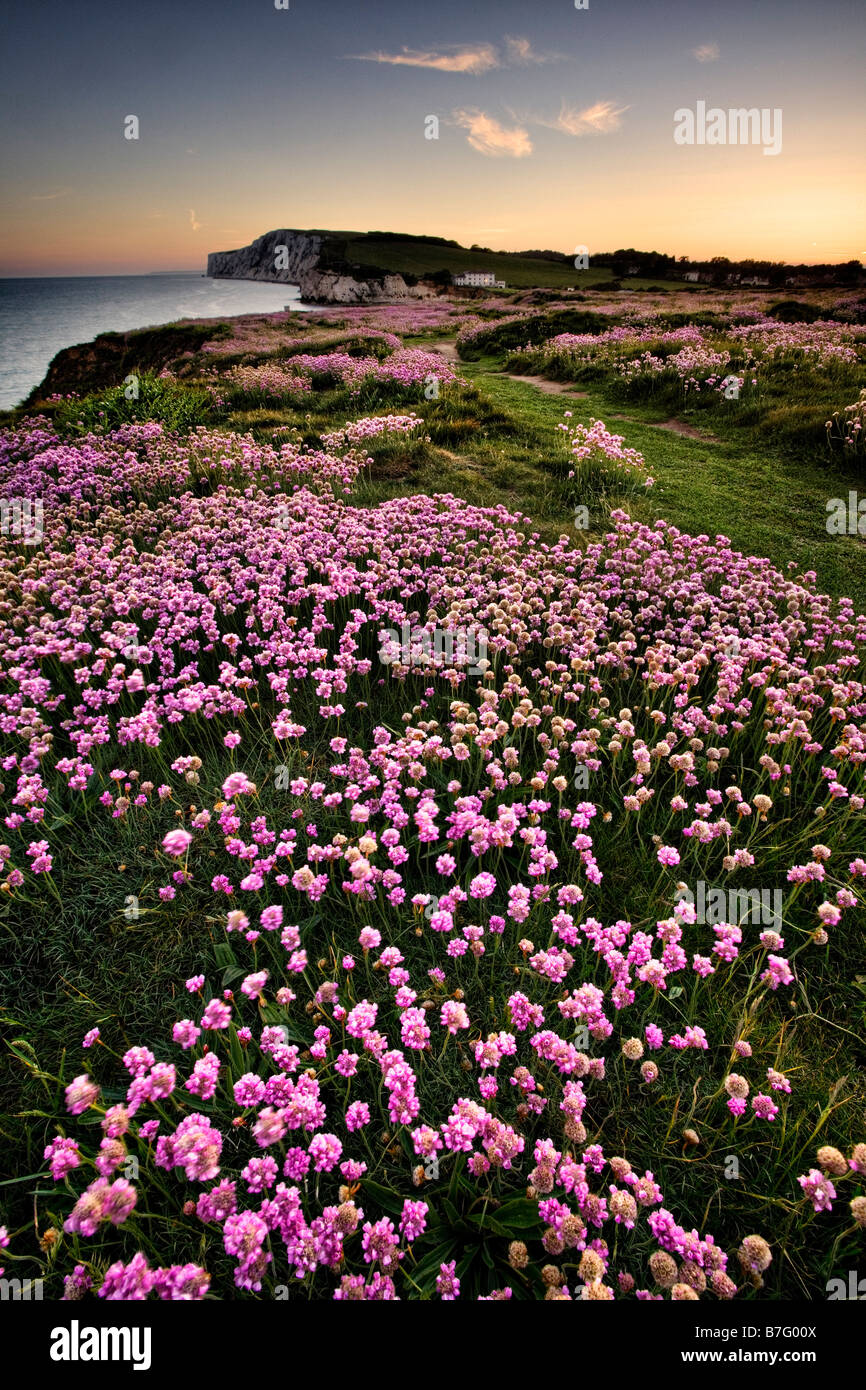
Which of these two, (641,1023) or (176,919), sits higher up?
(176,919)

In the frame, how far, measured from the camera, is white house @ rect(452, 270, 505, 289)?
205ft

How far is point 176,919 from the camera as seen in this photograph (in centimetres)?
336

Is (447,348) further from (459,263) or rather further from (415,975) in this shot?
(459,263)

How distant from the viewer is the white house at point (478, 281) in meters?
62.5

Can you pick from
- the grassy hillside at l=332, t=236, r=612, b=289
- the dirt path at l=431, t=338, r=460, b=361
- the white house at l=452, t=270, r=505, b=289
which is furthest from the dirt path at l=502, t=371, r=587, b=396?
the white house at l=452, t=270, r=505, b=289

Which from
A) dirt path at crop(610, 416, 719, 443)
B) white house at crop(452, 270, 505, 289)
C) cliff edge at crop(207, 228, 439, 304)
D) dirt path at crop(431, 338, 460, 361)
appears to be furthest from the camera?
white house at crop(452, 270, 505, 289)

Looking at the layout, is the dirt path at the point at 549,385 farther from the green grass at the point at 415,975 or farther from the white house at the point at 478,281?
the white house at the point at 478,281

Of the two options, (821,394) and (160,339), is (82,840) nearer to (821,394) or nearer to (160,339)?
(821,394)

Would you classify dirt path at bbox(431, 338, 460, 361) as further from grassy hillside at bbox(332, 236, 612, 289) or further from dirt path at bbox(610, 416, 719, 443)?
grassy hillside at bbox(332, 236, 612, 289)

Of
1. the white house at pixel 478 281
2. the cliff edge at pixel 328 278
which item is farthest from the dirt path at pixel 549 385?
the white house at pixel 478 281

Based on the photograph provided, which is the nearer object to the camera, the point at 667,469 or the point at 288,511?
the point at 288,511

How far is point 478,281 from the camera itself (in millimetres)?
63875
